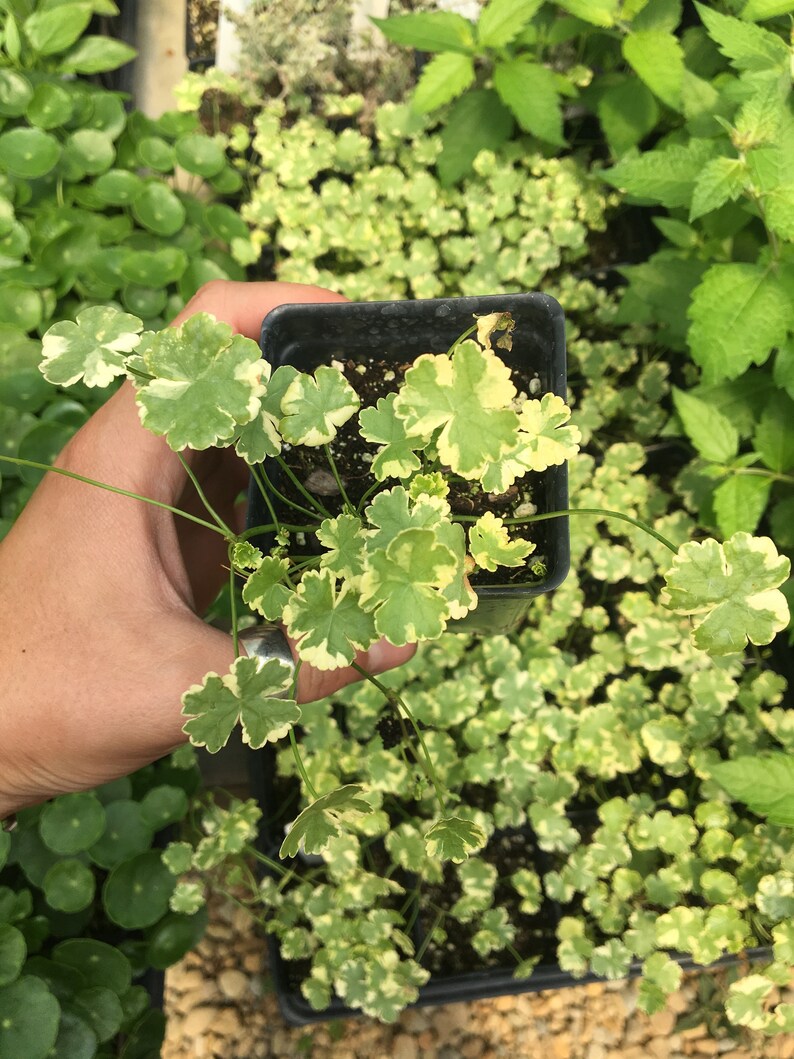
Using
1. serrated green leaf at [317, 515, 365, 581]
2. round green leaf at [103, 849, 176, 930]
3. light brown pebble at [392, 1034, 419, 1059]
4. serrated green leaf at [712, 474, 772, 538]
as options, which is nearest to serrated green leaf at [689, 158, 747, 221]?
serrated green leaf at [712, 474, 772, 538]

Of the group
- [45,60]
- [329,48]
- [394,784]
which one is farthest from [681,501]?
[45,60]

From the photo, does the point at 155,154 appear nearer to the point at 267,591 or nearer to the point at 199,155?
the point at 199,155

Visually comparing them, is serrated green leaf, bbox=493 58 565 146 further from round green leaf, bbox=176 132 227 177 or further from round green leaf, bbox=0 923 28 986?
round green leaf, bbox=0 923 28 986

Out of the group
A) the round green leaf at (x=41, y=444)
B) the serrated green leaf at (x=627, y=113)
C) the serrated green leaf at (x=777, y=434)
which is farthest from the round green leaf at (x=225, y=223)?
Answer: the serrated green leaf at (x=777, y=434)

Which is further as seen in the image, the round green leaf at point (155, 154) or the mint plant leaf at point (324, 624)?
the round green leaf at point (155, 154)

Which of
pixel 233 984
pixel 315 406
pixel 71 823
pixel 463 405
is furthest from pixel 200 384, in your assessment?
pixel 233 984

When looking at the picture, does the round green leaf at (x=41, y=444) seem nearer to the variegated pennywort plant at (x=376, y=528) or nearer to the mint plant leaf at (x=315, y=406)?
the variegated pennywort plant at (x=376, y=528)
